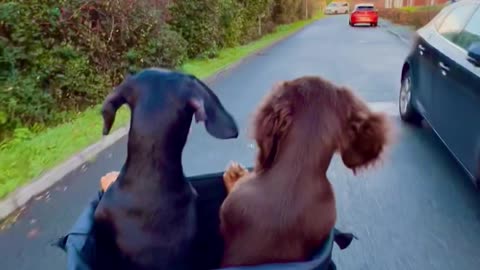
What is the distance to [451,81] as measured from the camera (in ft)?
17.3

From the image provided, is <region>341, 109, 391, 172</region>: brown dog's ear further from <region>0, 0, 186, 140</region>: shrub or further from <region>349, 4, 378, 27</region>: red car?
<region>349, 4, 378, 27</region>: red car

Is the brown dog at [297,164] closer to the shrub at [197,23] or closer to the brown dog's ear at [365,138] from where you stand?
the brown dog's ear at [365,138]

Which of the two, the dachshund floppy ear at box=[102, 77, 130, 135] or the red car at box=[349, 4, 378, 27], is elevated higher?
the dachshund floppy ear at box=[102, 77, 130, 135]

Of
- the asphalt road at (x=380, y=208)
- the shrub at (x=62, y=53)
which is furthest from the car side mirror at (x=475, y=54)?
the shrub at (x=62, y=53)

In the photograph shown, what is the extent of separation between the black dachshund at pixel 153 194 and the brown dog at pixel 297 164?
250 mm

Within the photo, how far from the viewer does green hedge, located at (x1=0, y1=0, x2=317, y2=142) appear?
7477 mm

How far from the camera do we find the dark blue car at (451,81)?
4.61 m

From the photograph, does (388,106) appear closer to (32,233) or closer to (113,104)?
(32,233)

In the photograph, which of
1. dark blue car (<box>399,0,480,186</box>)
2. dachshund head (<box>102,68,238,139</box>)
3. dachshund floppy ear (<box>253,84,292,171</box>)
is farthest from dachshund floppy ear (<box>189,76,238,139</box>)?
dark blue car (<box>399,0,480,186</box>)

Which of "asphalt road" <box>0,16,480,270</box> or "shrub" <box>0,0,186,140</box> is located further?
"shrub" <box>0,0,186,140</box>

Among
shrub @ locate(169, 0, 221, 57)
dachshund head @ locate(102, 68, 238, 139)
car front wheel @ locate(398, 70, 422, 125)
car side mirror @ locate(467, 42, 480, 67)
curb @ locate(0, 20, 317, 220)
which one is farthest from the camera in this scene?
shrub @ locate(169, 0, 221, 57)

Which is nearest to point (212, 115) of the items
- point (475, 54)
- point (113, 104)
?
point (113, 104)

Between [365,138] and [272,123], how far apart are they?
1.22 ft

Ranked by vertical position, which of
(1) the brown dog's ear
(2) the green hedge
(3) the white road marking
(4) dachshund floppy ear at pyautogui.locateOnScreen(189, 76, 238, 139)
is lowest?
(3) the white road marking
